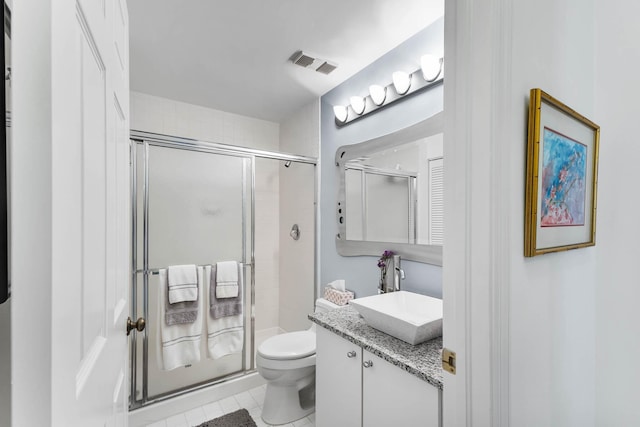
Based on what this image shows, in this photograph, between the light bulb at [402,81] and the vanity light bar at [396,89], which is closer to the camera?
→ the vanity light bar at [396,89]

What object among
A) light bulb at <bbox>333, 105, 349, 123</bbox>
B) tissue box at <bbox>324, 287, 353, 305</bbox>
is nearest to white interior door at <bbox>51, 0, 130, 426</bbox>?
tissue box at <bbox>324, 287, 353, 305</bbox>

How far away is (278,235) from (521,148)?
9.30 ft

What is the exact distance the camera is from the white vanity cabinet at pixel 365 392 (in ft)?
3.42

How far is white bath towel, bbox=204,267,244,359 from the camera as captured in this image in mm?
2115

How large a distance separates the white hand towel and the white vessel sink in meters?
1.13

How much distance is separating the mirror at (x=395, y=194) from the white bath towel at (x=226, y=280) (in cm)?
85

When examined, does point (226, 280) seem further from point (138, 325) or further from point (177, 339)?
point (138, 325)

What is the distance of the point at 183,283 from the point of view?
2.00 metres

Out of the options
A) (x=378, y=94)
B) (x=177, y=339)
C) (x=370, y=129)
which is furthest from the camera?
(x=370, y=129)

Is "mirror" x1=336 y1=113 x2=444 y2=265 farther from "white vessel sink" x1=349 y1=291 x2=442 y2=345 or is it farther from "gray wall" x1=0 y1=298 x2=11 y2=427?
"gray wall" x1=0 y1=298 x2=11 y2=427

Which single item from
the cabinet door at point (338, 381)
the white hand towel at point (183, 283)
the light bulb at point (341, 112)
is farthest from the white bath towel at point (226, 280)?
the light bulb at point (341, 112)

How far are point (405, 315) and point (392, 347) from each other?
1.05 ft

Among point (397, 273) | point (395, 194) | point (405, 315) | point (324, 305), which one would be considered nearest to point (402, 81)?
point (395, 194)

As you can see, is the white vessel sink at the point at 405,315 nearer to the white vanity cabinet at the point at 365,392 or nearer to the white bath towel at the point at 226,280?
the white vanity cabinet at the point at 365,392
